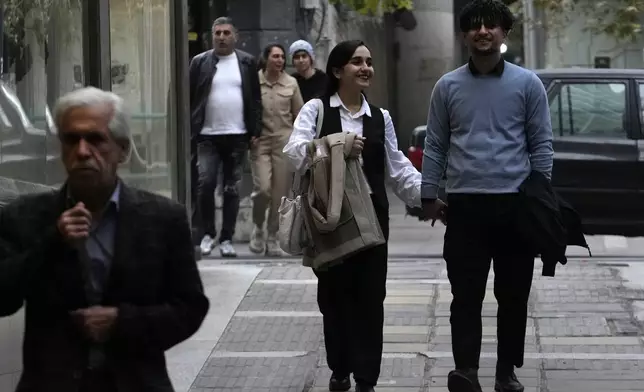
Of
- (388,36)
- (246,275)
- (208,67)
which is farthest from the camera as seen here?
(388,36)

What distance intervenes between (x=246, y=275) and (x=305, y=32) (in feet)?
27.1

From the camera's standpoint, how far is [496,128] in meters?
6.34

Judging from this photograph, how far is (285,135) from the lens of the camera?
11594mm

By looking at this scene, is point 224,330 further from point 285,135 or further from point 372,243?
point 285,135

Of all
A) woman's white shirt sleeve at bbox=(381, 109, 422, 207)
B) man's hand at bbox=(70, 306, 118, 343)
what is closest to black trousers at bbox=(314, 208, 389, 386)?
woman's white shirt sleeve at bbox=(381, 109, 422, 207)

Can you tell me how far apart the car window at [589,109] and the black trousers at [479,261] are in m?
5.18

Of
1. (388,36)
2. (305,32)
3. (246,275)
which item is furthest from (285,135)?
(388,36)

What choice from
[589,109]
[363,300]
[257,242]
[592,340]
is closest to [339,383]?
[363,300]

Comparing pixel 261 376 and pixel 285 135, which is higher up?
pixel 285 135

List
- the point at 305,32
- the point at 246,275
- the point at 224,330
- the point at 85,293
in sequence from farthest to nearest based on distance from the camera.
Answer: the point at 305,32 < the point at 246,275 < the point at 224,330 < the point at 85,293

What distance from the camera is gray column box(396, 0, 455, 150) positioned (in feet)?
93.5

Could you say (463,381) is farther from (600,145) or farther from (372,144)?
(600,145)

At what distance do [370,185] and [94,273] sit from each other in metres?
3.28

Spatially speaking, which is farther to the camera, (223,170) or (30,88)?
(223,170)
